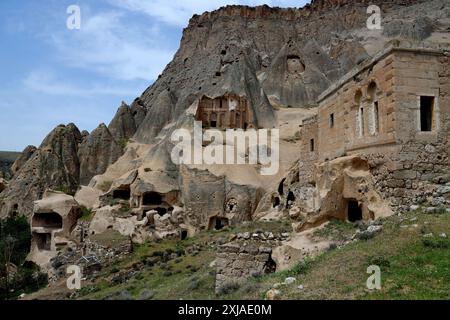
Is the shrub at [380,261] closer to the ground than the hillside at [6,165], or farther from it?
closer to the ground

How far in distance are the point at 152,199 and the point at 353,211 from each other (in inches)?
761

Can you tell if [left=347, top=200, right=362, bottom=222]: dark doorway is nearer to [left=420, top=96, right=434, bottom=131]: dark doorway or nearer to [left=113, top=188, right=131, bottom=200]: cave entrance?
[left=420, top=96, right=434, bottom=131]: dark doorway

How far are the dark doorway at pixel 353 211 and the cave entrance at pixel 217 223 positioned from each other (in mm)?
14828

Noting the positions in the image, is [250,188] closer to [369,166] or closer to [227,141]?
[227,141]

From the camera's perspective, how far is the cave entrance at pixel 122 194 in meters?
32.8

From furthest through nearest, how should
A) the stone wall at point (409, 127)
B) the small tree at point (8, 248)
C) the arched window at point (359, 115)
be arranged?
1. the small tree at point (8, 248)
2. the arched window at point (359, 115)
3. the stone wall at point (409, 127)

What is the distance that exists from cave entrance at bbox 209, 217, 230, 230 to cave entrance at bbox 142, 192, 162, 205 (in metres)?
4.58

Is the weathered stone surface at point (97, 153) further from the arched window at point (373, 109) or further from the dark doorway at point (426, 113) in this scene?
the dark doorway at point (426, 113)

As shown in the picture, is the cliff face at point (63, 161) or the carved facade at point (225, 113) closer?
the cliff face at point (63, 161)

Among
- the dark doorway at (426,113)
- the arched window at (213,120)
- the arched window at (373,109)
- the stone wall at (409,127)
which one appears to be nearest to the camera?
the stone wall at (409,127)

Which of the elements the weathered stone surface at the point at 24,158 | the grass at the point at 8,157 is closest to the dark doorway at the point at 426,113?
the weathered stone surface at the point at 24,158

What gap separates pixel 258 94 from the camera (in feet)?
150

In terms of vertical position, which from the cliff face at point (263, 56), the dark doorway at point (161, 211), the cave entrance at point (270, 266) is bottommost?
the dark doorway at point (161, 211)
